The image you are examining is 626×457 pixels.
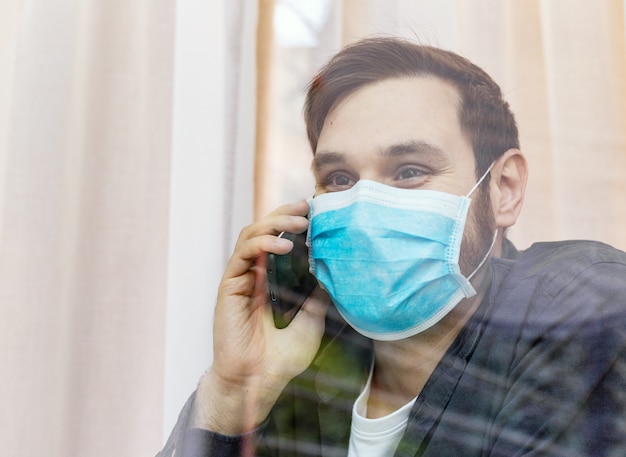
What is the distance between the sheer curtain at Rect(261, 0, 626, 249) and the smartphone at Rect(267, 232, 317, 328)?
9 cm

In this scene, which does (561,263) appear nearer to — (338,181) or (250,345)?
(338,181)

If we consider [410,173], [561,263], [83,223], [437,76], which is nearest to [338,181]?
[410,173]

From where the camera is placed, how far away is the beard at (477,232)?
83cm

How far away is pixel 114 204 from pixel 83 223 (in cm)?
6

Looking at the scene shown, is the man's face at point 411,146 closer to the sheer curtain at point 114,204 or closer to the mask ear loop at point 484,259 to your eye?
the mask ear loop at point 484,259

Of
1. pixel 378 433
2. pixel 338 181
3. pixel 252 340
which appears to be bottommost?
pixel 378 433

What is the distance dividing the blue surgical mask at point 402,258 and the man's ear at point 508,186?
0.05 m

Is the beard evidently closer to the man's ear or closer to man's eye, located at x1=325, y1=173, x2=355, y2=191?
the man's ear

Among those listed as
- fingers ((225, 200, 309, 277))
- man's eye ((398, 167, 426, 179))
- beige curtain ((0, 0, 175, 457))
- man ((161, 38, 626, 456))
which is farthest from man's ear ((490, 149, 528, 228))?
beige curtain ((0, 0, 175, 457))

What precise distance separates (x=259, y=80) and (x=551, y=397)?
0.63 meters

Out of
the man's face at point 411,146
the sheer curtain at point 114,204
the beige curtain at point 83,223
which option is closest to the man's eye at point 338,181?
the man's face at point 411,146

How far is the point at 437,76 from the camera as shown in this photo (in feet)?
2.90

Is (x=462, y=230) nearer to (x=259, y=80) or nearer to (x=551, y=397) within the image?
(x=551, y=397)

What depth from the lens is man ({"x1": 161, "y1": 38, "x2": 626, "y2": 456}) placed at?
75cm
